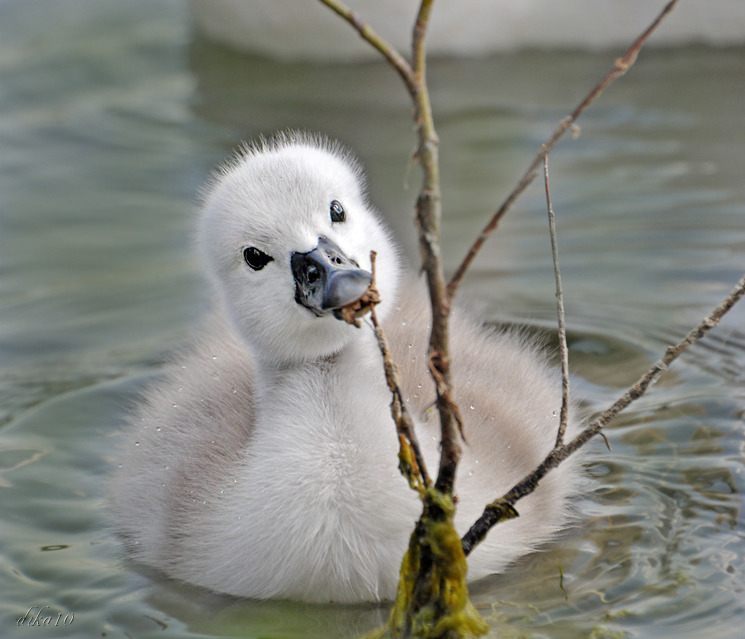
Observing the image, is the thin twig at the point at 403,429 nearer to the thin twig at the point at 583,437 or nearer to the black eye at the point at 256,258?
the thin twig at the point at 583,437

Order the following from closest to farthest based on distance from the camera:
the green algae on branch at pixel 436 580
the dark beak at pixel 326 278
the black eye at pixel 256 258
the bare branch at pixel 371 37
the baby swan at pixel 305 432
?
the bare branch at pixel 371 37, the green algae on branch at pixel 436 580, the dark beak at pixel 326 278, the baby swan at pixel 305 432, the black eye at pixel 256 258

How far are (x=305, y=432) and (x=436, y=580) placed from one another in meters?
0.55

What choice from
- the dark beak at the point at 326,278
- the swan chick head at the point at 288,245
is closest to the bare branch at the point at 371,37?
the dark beak at the point at 326,278

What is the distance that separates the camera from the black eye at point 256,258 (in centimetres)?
238

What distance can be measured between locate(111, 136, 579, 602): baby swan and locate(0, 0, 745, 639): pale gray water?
0.31 ft

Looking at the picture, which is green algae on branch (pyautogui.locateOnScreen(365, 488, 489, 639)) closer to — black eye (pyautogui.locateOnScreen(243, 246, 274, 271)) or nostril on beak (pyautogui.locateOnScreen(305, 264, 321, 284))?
nostril on beak (pyautogui.locateOnScreen(305, 264, 321, 284))

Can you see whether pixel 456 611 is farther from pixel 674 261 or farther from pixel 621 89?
pixel 621 89

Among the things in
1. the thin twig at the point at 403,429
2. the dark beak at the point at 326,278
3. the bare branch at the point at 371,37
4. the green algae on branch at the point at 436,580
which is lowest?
the green algae on branch at the point at 436,580

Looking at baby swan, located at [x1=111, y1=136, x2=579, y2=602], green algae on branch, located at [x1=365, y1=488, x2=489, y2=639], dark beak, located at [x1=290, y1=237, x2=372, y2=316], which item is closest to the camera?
green algae on branch, located at [x1=365, y1=488, x2=489, y2=639]

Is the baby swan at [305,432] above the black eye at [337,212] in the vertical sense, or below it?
below

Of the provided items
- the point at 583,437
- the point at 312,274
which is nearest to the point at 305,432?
the point at 312,274

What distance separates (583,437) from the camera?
191 cm

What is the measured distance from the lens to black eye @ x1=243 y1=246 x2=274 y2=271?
2.38m

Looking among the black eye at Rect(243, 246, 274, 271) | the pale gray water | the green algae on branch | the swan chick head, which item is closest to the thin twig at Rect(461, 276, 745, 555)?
the green algae on branch
